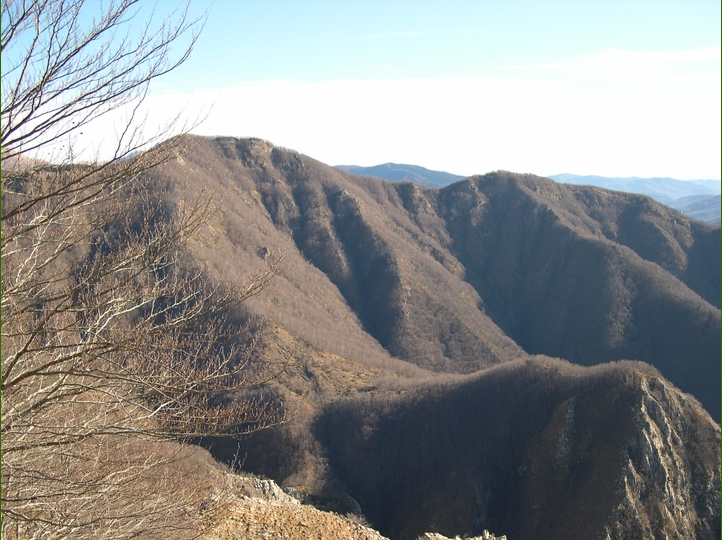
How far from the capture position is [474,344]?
328 feet

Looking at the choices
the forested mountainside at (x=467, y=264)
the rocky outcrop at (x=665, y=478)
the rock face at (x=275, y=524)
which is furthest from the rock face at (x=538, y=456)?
the rock face at (x=275, y=524)

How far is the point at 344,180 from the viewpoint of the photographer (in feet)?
460

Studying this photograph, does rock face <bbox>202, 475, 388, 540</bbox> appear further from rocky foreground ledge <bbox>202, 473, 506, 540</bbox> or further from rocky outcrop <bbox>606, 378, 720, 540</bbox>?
rocky outcrop <bbox>606, 378, 720, 540</bbox>

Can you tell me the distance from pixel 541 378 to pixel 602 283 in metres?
62.6

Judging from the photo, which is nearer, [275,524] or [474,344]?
[275,524]

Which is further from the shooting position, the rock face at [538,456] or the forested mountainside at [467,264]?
the forested mountainside at [467,264]

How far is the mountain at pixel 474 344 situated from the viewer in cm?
4534

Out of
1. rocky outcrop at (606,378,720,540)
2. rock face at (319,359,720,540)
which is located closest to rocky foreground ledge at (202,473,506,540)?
rock face at (319,359,720,540)

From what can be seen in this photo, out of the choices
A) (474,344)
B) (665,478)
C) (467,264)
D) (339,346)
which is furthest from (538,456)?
(467,264)

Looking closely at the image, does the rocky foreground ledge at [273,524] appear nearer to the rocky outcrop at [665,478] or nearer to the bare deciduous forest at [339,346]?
the bare deciduous forest at [339,346]

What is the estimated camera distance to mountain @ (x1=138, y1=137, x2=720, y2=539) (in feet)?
149

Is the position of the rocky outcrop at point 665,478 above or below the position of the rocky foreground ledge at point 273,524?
below

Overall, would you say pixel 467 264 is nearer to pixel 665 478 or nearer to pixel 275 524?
pixel 665 478

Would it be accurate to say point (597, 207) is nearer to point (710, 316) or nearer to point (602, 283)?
point (602, 283)
